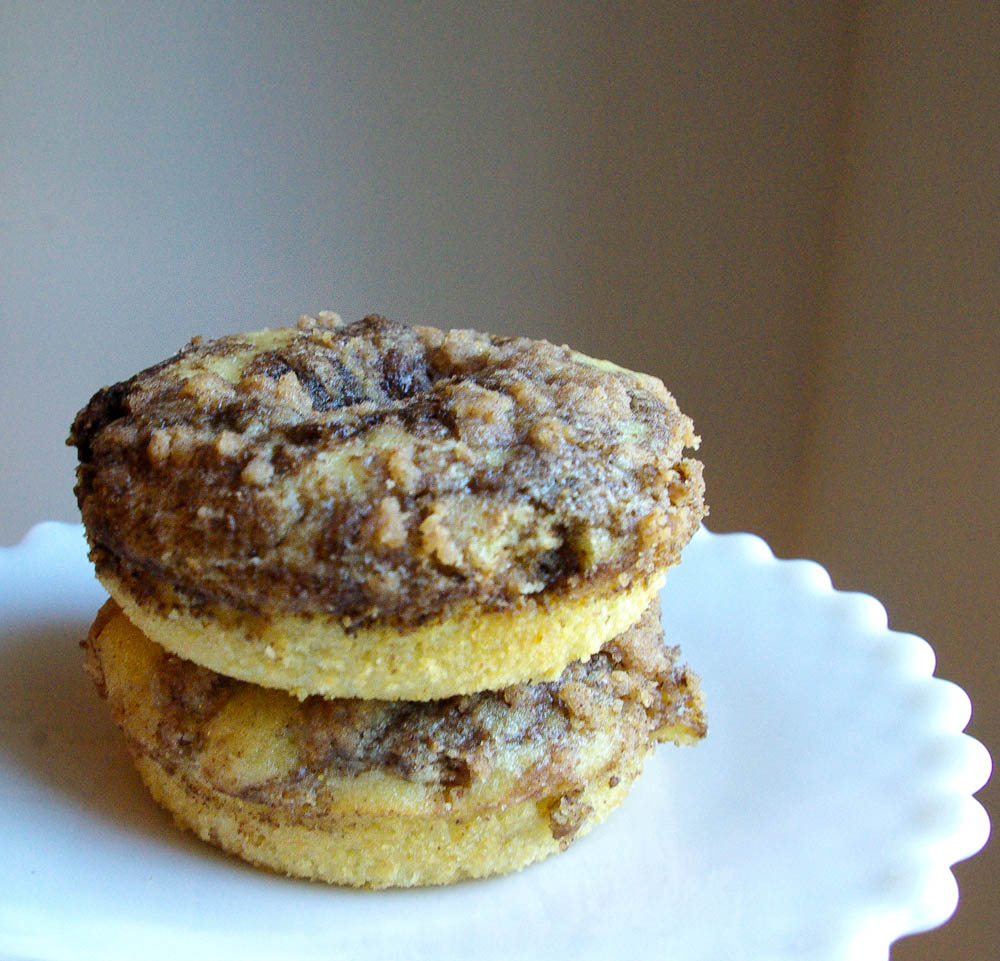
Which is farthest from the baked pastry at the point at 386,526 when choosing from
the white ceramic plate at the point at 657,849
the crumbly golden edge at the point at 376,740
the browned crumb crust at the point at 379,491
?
the white ceramic plate at the point at 657,849

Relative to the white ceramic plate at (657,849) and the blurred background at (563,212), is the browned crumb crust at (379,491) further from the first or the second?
the blurred background at (563,212)

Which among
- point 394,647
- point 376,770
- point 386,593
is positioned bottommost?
point 376,770

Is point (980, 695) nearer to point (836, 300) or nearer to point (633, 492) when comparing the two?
point (836, 300)

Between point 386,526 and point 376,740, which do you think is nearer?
point 386,526

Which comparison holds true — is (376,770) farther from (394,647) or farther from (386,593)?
(386,593)

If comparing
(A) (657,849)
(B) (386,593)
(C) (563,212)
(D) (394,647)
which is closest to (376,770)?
(D) (394,647)

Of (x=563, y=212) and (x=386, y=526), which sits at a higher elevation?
(x=386, y=526)
